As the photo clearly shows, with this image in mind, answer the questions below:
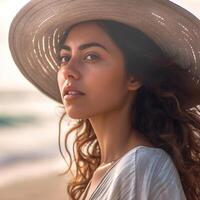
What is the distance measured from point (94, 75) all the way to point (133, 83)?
0.17 m

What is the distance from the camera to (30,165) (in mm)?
10961

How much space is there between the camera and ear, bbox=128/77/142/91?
2871 millimetres

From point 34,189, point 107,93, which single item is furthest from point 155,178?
point 34,189

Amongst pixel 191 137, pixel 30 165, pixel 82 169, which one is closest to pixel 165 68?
pixel 191 137

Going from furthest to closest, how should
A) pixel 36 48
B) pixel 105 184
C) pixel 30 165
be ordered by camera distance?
pixel 30 165 → pixel 36 48 → pixel 105 184

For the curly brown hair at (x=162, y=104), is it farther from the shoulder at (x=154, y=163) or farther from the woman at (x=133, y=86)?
the shoulder at (x=154, y=163)

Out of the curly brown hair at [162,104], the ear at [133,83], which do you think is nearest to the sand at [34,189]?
the curly brown hair at [162,104]

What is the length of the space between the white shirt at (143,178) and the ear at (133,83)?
26cm

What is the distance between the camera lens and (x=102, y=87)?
2.79 metres

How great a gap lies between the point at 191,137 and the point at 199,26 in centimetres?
45

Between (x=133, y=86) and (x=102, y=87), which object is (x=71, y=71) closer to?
(x=102, y=87)

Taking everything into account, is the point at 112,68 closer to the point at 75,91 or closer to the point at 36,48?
the point at 75,91

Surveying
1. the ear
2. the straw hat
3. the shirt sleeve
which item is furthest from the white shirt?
the straw hat

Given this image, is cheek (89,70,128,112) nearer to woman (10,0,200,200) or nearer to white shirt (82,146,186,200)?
woman (10,0,200,200)
